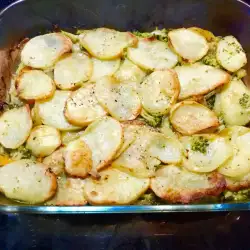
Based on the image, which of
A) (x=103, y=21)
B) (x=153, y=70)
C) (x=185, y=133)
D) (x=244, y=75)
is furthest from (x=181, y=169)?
(x=103, y=21)

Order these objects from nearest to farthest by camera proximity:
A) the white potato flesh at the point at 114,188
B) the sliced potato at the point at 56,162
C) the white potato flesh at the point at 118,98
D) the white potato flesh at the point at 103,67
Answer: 1. the white potato flesh at the point at 114,188
2. the sliced potato at the point at 56,162
3. the white potato flesh at the point at 118,98
4. the white potato flesh at the point at 103,67

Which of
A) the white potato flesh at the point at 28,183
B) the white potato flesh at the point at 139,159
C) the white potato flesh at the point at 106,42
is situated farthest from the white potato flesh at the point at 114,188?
the white potato flesh at the point at 106,42

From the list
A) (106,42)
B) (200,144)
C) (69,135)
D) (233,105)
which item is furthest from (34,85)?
(233,105)

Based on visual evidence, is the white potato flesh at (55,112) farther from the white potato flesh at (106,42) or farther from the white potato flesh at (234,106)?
the white potato flesh at (234,106)

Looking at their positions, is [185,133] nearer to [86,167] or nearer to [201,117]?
[201,117]

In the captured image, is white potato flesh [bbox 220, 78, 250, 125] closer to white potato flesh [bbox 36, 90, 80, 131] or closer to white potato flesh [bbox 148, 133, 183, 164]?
white potato flesh [bbox 148, 133, 183, 164]

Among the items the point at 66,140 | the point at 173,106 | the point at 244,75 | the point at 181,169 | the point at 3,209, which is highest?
the point at 244,75

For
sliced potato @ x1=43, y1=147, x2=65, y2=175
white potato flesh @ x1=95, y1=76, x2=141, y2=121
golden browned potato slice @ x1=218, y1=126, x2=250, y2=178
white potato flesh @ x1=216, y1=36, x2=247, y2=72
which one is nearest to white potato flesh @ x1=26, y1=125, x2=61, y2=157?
sliced potato @ x1=43, y1=147, x2=65, y2=175
